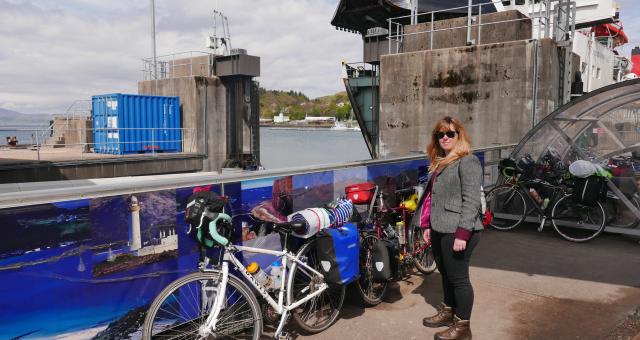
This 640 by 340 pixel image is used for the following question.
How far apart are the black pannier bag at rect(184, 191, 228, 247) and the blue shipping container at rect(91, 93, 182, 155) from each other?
2102 cm

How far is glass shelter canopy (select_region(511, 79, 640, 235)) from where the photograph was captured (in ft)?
21.5

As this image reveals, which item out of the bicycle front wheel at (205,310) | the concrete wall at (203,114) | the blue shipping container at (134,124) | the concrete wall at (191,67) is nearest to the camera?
the bicycle front wheel at (205,310)

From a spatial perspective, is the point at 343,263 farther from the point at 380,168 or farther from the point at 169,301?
the point at 380,168

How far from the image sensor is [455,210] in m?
3.49

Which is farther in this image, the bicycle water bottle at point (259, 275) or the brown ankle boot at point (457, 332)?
the brown ankle boot at point (457, 332)

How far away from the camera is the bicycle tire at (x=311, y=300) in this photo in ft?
11.9

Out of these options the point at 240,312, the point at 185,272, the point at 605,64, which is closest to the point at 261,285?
the point at 240,312

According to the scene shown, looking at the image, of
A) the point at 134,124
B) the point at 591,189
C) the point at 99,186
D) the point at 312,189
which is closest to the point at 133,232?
the point at 99,186

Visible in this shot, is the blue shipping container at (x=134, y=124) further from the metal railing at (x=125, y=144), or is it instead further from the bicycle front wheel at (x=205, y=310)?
the bicycle front wheel at (x=205, y=310)

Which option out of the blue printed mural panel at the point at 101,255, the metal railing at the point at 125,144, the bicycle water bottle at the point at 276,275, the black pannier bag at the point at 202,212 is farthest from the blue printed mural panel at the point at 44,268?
the metal railing at the point at 125,144

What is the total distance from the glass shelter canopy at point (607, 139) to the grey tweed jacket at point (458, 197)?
425 centimetres

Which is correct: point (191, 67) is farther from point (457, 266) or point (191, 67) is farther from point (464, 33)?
point (457, 266)

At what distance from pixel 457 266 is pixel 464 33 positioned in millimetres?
12268

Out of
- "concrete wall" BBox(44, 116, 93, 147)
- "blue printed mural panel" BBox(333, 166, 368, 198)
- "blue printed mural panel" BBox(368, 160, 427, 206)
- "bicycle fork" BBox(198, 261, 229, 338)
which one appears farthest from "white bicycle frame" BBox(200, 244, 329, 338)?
"concrete wall" BBox(44, 116, 93, 147)
